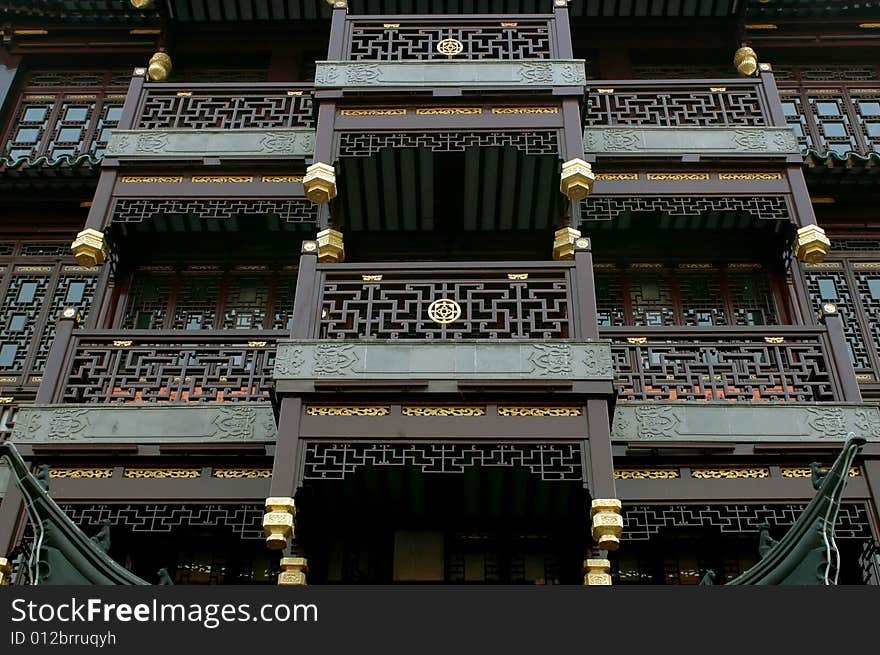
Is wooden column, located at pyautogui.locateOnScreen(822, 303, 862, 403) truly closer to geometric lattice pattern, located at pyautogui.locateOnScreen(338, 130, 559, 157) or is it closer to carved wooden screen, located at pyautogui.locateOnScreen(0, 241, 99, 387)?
geometric lattice pattern, located at pyautogui.locateOnScreen(338, 130, 559, 157)

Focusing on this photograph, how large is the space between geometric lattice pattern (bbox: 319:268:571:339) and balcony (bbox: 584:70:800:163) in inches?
115

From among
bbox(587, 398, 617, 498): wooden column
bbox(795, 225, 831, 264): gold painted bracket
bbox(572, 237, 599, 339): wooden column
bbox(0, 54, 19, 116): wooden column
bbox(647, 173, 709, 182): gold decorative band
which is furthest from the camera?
bbox(0, 54, 19, 116): wooden column

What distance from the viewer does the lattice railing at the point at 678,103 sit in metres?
13.3

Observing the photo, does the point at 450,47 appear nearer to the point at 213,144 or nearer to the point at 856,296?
the point at 213,144

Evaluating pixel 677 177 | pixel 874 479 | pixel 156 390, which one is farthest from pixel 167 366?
pixel 874 479

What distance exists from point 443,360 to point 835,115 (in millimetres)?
7783

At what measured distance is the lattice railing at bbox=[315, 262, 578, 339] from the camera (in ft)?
34.1

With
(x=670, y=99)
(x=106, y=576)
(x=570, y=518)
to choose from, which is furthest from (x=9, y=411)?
(x=670, y=99)

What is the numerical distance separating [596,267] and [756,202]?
1.95m

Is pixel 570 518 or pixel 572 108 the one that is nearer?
pixel 570 518

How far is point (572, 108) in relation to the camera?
12305 mm

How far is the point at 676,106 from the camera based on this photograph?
1348 cm

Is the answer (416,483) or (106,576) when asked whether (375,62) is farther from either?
(106,576)

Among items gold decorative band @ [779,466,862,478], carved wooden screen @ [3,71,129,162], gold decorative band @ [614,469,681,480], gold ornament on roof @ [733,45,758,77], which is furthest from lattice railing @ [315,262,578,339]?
gold ornament on roof @ [733,45,758,77]
